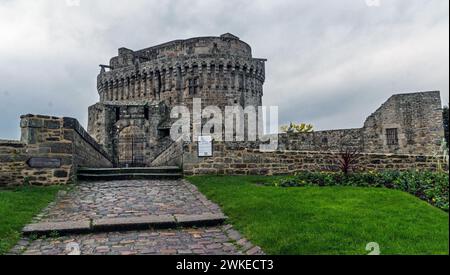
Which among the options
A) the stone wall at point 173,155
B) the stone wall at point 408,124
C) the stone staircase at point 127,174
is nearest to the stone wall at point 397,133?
the stone wall at point 408,124

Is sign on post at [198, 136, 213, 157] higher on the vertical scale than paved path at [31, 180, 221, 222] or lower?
higher

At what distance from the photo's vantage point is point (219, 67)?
36688 mm

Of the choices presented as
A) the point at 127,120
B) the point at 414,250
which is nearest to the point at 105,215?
the point at 414,250

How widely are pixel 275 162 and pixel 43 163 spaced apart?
768cm

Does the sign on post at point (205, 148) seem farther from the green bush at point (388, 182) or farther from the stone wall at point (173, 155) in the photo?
the green bush at point (388, 182)

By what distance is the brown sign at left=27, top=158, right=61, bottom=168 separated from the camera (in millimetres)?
11352

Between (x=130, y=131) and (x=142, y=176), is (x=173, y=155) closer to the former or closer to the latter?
(x=142, y=176)

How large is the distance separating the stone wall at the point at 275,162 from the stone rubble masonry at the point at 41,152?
153 inches

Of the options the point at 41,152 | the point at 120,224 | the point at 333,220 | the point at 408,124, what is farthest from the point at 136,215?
the point at 408,124

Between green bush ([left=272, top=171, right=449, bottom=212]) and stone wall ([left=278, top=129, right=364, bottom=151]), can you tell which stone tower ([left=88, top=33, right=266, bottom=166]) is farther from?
green bush ([left=272, top=171, right=449, bottom=212])

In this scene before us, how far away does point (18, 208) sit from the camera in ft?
25.6

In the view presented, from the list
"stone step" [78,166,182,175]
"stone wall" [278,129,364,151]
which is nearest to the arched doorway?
"stone wall" [278,129,364,151]

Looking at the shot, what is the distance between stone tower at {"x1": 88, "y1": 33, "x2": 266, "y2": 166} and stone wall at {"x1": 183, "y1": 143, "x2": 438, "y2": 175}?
15.3 metres
